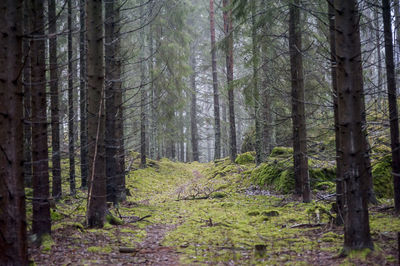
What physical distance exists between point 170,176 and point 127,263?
14936mm

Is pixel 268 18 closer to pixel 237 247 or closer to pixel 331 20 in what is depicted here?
pixel 331 20

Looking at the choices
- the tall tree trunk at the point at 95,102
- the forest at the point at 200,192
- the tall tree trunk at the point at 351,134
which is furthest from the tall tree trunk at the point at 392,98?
the tall tree trunk at the point at 95,102

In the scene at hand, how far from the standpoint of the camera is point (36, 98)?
19.3 feet

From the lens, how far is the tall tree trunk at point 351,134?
178 inches

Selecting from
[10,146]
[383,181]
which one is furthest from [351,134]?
[383,181]

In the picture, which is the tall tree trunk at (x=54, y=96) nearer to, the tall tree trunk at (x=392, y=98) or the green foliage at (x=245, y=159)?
the tall tree trunk at (x=392, y=98)

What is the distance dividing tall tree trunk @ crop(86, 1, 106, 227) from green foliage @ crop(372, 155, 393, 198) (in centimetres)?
745

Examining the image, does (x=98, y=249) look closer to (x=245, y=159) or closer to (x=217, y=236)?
(x=217, y=236)

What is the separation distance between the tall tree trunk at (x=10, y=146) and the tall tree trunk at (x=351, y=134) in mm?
4300

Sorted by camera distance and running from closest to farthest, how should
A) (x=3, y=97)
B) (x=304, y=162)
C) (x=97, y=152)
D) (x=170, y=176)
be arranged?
(x=3, y=97)
(x=97, y=152)
(x=304, y=162)
(x=170, y=176)

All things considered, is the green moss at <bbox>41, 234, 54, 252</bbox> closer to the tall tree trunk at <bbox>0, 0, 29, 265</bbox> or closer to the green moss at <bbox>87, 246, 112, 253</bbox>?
the green moss at <bbox>87, 246, 112, 253</bbox>

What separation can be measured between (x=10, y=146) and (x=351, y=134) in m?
4.46

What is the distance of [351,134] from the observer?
4.58m

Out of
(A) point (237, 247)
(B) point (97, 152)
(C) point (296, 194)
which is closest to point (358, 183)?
(A) point (237, 247)
